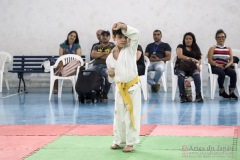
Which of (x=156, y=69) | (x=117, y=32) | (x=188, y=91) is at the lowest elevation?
(x=188, y=91)

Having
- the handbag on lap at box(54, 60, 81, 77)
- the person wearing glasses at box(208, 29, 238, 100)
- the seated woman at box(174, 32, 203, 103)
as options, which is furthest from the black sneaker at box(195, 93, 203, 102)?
the handbag on lap at box(54, 60, 81, 77)

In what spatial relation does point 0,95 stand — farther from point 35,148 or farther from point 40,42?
point 35,148

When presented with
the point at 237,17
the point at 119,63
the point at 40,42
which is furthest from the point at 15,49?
the point at 119,63

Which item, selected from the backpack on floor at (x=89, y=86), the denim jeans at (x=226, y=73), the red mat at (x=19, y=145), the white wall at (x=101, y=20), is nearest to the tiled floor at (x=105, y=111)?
the backpack on floor at (x=89, y=86)

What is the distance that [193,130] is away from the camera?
27.3 feet

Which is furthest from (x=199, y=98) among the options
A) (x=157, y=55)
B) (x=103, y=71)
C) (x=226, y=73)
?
(x=157, y=55)

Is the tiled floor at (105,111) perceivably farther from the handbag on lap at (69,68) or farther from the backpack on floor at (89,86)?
the handbag on lap at (69,68)

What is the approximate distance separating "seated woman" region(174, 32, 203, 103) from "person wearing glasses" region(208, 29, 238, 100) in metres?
0.39

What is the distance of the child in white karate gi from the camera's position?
683 cm

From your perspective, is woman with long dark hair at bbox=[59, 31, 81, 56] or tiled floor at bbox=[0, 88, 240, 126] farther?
woman with long dark hair at bbox=[59, 31, 81, 56]

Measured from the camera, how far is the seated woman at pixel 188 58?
12.1m

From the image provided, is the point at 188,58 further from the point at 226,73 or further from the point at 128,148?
the point at 128,148

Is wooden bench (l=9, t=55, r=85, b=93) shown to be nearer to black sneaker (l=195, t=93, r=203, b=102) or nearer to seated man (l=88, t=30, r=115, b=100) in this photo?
seated man (l=88, t=30, r=115, b=100)

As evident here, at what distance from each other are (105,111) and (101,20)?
215 inches
